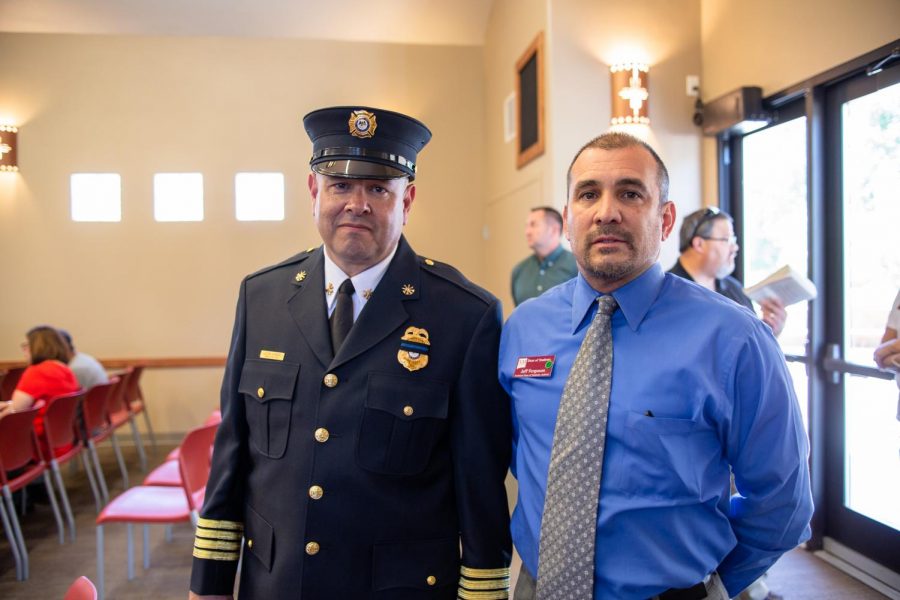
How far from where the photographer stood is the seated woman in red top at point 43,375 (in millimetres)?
4273

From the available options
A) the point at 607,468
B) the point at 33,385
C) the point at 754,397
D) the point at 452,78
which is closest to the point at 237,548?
the point at 607,468

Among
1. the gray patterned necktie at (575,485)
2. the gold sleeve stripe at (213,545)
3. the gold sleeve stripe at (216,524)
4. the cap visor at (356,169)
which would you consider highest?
the cap visor at (356,169)

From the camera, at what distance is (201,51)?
6.79 m

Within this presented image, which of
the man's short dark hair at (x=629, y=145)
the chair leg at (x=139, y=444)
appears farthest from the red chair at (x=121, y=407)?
the man's short dark hair at (x=629, y=145)

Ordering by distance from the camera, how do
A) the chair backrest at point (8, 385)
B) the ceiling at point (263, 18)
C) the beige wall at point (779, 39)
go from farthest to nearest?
1. the ceiling at point (263, 18)
2. the chair backrest at point (8, 385)
3. the beige wall at point (779, 39)

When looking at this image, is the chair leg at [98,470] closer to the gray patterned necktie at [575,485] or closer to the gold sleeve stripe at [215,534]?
the gold sleeve stripe at [215,534]

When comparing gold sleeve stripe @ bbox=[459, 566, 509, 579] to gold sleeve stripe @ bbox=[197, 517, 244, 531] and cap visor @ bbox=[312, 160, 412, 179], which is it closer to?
gold sleeve stripe @ bbox=[197, 517, 244, 531]

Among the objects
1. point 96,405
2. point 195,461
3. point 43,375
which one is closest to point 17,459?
point 43,375

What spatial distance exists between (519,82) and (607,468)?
15.6 ft

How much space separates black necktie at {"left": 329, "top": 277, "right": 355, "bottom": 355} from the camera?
1454 mm

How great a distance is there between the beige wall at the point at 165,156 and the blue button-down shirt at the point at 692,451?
5.87m

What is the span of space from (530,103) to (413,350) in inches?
163

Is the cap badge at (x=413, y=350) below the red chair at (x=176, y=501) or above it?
above

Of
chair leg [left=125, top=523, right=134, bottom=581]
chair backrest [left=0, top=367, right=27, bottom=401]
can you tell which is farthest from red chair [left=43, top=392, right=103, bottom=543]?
chair backrest [left=0, top=367, right=27, bottom=401]
